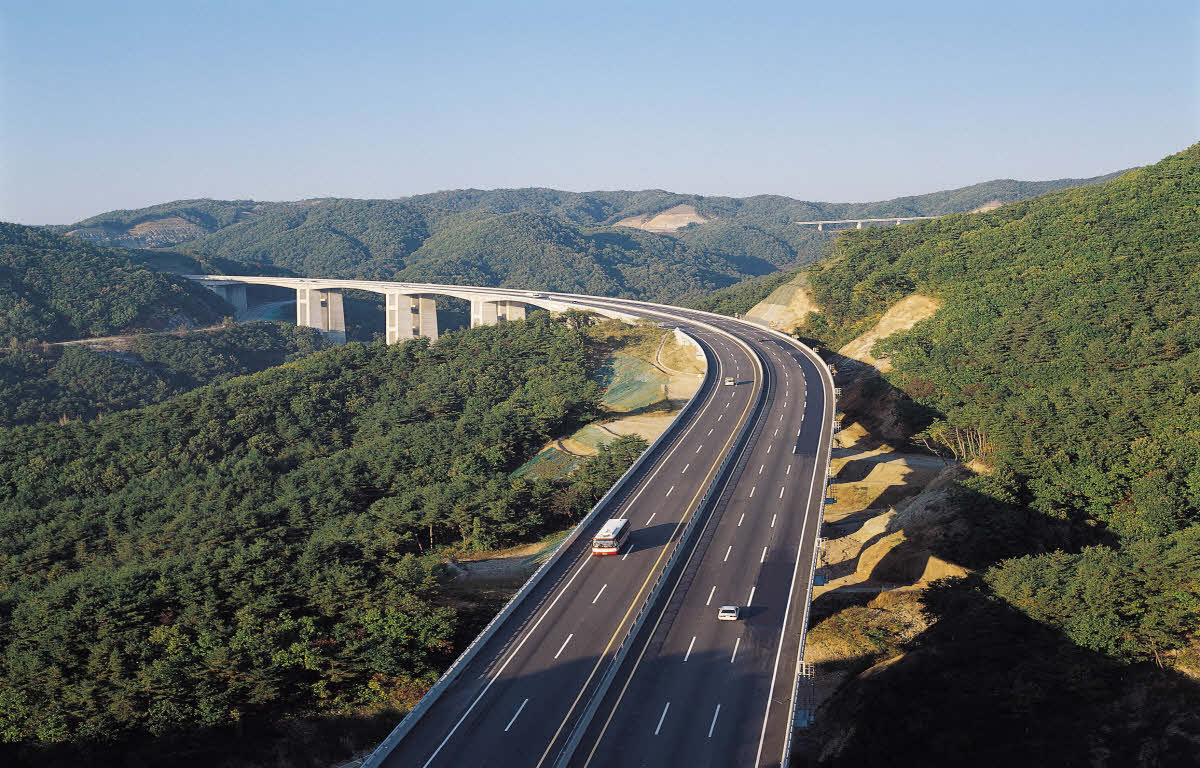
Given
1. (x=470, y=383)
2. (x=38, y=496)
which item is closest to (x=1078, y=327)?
(x=470, y=383)

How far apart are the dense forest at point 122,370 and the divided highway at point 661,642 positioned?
102 m

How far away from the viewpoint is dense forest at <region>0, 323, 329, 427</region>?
120 meters

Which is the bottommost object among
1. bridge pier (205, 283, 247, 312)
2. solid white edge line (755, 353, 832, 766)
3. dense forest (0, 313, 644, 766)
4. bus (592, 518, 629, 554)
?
dense forest (0, 313, 644, 766)

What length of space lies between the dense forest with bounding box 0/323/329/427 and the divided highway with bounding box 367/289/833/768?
335 feet

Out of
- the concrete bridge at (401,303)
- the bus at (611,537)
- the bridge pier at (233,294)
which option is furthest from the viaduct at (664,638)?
the bridge pier at (233,294)

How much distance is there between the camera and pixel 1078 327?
71375 mm

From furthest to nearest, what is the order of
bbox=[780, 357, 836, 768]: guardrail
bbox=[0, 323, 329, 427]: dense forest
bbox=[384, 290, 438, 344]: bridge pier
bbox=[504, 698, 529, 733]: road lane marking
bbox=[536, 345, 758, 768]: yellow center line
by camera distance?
bbox=[384, 290, 438, 344]: bridge pier < bbox=[0, 323, 329, 427]: dense forest < bbox=[504, 698, 529, 733]: road lane marking < bbox=[536, 345, 758, 768]: yellow center line < bbox=[780, 357, 836, 768]: guardrail

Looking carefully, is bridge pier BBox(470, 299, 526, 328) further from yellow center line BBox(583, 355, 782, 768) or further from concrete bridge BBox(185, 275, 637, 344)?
yellow center line BBox(583, 355, 782, 768)

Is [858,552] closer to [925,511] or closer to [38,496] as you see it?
[925,511]

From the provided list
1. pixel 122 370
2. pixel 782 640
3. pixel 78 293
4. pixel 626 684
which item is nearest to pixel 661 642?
pixel 626 684

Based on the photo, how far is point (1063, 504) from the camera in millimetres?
48156

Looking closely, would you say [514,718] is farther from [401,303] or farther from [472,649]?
[401,303]

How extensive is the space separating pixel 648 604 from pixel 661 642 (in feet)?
6.70

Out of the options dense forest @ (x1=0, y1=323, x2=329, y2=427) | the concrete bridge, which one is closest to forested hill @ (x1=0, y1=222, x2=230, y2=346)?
dense forest @ (x1=0, y1=323, x2=329, y2=427)
